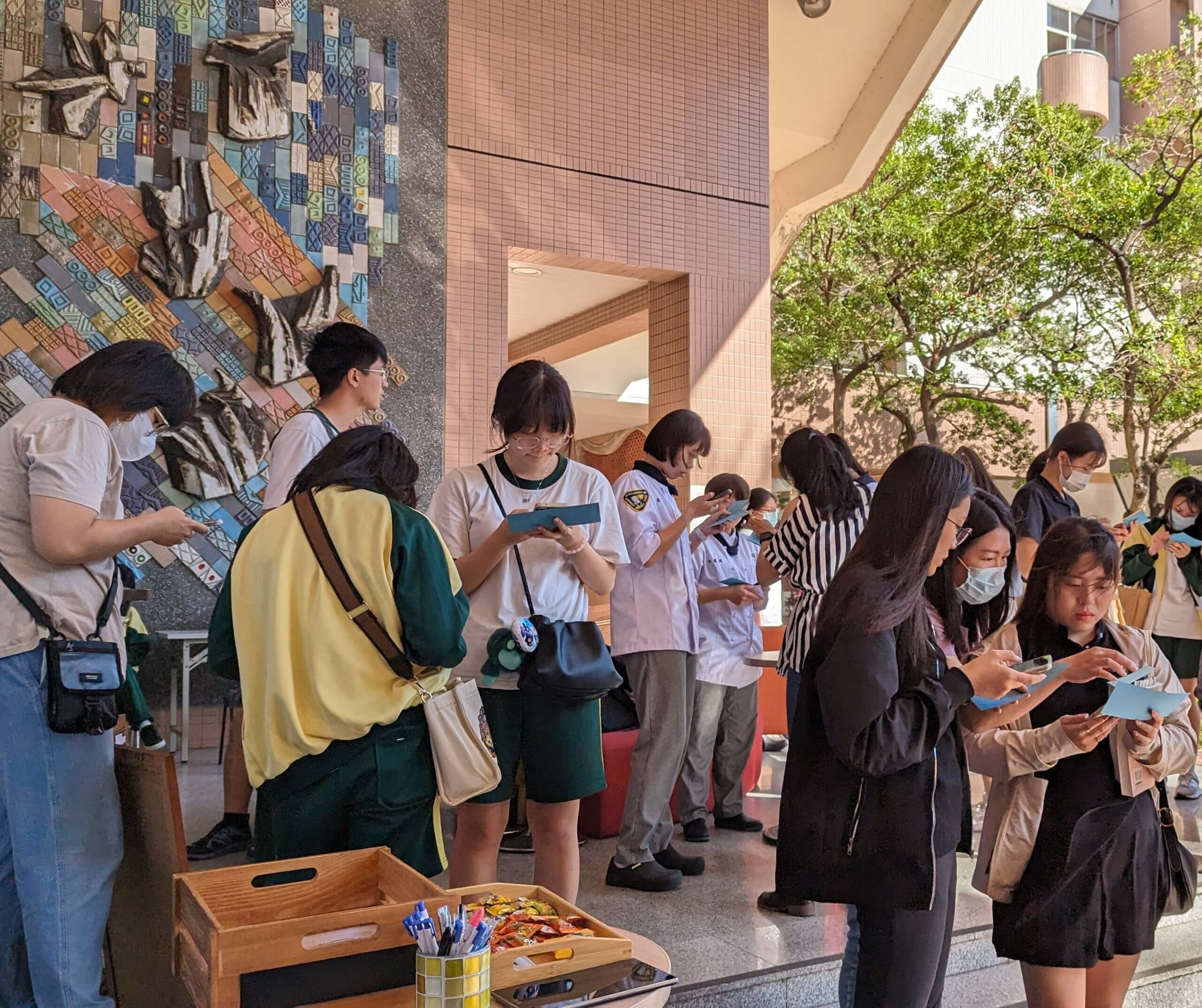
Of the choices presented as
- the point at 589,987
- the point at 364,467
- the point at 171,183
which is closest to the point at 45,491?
the point at 364,467

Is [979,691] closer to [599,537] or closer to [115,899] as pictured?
[599,537]

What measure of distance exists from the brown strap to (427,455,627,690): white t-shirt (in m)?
0.57

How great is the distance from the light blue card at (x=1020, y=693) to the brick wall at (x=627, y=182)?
4102 millimetres

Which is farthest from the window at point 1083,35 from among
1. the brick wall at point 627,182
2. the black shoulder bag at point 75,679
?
the black shoulder bag at point 75,679

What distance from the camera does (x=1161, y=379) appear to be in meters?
13.2

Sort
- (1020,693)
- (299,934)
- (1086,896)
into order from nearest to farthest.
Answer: (299,934) < (1020,693) < (1086,896)

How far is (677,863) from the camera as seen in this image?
4.11 meters

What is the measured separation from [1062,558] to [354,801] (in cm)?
176

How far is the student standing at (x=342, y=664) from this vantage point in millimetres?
2289

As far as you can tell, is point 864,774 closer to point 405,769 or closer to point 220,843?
point 405,769

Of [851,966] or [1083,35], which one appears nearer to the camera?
[851,966]

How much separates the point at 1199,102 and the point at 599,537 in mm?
13858

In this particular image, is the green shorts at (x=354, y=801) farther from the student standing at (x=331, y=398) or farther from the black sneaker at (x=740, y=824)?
the black sneaker at (x=740, y=824)

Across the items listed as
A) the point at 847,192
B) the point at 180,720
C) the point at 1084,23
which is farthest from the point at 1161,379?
the point at 1084,23
